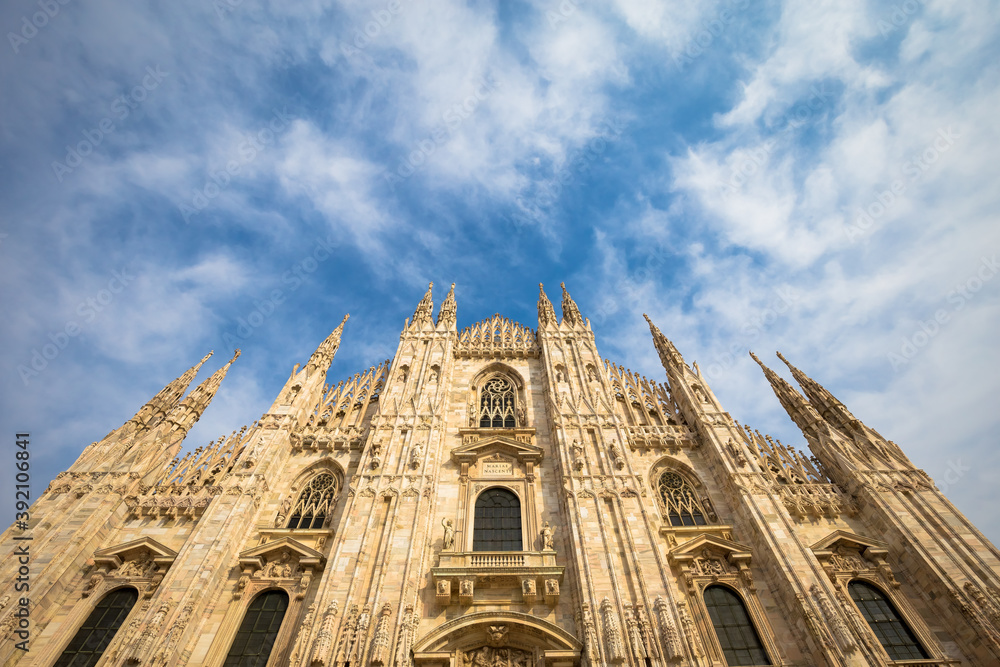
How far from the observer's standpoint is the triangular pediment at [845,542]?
16875mm

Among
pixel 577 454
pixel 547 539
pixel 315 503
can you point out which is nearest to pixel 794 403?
pixel 577 454

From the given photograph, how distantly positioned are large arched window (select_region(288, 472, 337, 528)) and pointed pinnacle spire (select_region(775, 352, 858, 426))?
21704 millimetres

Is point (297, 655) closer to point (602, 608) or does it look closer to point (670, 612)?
point (602, 608)

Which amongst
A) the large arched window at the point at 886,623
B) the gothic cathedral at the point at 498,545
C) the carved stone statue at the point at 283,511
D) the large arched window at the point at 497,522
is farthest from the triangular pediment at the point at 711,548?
the carved stone statue at the point at 283,511

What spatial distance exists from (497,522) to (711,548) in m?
7.70

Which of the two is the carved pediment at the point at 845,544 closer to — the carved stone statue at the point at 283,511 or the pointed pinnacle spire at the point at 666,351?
the pointed pinnacle spire at the point at 666,351

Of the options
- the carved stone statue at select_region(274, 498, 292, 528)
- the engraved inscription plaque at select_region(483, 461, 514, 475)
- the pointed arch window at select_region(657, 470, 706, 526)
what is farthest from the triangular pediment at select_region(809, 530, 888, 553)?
the carved stone statue at select_region(274, 498, 292, 528)

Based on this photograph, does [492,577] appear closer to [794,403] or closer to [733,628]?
[733,628]

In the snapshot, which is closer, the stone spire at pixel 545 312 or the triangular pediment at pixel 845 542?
the triangular pediment at pixel 845 542

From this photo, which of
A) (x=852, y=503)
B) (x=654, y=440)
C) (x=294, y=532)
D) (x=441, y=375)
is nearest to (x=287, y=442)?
(x=294, y=532)

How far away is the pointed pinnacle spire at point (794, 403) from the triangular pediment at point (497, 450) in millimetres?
11882

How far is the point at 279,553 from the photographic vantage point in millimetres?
17078

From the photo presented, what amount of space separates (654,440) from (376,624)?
43.5 feet

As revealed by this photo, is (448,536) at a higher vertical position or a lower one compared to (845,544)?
higher
